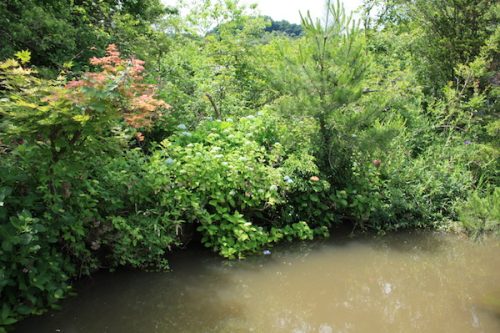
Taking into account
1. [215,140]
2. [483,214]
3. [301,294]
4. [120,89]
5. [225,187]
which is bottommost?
[301,294]

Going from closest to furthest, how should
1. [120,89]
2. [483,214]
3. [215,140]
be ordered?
1. [120,89]
2. [483,214]
3. [215,140]

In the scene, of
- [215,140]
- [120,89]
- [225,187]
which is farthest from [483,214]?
[120,89]

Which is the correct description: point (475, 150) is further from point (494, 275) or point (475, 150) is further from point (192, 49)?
point (192, 49)

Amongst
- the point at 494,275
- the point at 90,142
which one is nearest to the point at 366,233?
the point at 494,275

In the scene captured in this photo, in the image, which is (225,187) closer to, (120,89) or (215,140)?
(215,140)

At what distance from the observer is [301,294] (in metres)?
3.82

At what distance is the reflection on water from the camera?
331 centimetres

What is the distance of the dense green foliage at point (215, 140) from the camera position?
3.13m

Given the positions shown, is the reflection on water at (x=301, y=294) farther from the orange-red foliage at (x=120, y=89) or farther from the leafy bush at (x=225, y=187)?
the orange-red foliage at (x=120, y=89)

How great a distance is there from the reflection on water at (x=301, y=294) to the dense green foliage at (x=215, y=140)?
0.21m

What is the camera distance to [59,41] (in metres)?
4.67

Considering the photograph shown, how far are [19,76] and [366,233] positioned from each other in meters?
3.97

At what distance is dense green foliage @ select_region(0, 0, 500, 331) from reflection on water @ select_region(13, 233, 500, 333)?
21cm

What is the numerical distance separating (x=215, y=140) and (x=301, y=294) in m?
1.97
